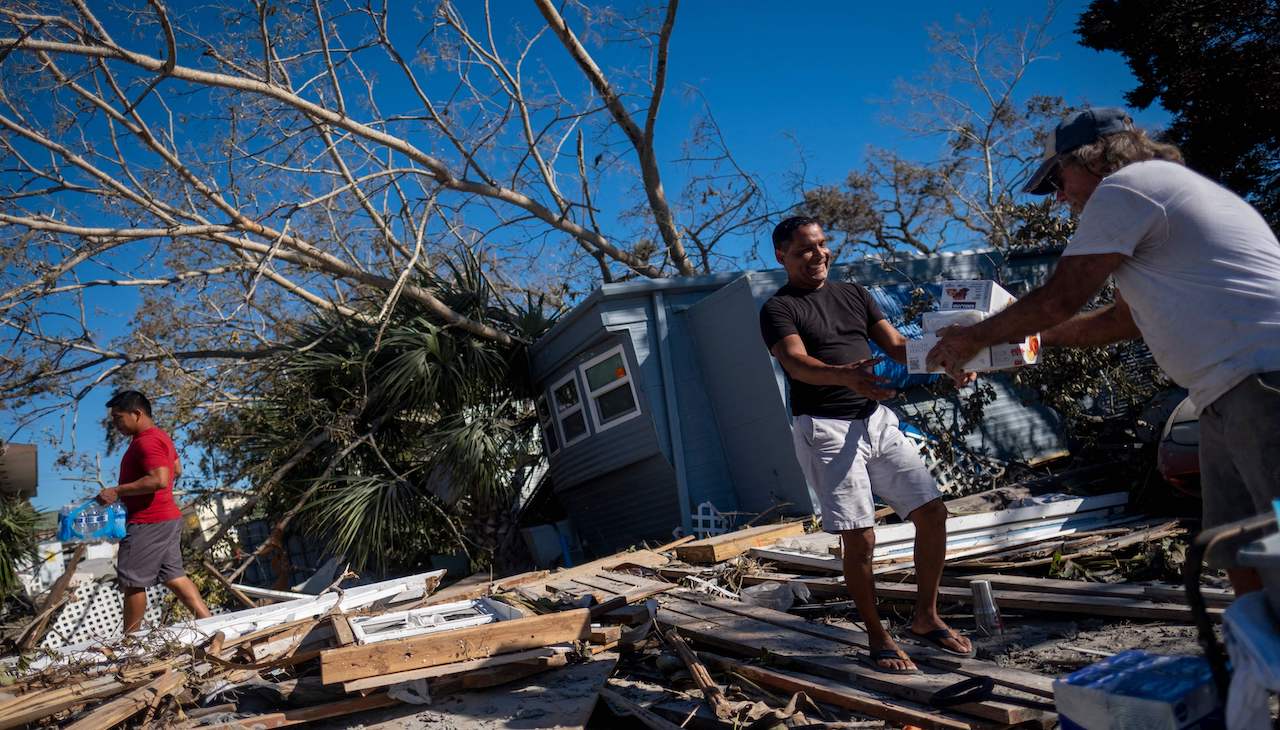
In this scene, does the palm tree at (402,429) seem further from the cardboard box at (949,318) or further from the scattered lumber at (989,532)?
the cardboard box at (949,318)

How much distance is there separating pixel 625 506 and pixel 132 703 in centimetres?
661

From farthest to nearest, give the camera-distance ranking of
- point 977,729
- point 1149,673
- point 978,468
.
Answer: point 978,468
point 977,729
point 1149,673

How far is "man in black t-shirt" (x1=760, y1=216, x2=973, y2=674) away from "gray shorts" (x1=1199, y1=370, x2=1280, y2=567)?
1240 millimetres

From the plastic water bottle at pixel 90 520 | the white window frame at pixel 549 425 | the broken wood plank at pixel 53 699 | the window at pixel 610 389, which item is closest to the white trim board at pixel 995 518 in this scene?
the window at pixel 610 389

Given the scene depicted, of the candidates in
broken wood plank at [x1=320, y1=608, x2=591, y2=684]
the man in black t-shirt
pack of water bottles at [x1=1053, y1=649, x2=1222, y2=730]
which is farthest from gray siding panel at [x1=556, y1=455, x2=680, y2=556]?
pack of water bottles at [x1=1053, y1=649, x2=1222, y2=730]

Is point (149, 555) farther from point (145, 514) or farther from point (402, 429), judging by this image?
point (402, 429)

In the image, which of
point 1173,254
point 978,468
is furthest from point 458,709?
point 978,468

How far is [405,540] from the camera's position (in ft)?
34.9

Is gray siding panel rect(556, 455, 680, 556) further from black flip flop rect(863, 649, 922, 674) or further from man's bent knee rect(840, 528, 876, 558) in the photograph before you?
black flip flop rect(863, 649, 922, 674)

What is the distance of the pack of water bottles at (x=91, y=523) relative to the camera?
9250mm

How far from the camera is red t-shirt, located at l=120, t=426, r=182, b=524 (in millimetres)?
6195

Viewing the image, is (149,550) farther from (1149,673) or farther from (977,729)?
(1149,673)

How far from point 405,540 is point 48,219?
5341mm

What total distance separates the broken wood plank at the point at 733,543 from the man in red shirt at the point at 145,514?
3482mm
